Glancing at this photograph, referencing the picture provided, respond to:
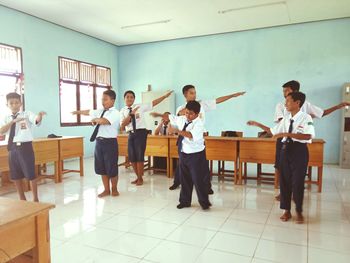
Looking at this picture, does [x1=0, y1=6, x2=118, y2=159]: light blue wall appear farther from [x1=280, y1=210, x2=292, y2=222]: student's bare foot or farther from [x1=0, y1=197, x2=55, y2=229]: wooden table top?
[x1=280, y1=210, x2=292, y2=222]: student's bare foot

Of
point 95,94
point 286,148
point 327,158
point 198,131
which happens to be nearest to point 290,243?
point 286,148

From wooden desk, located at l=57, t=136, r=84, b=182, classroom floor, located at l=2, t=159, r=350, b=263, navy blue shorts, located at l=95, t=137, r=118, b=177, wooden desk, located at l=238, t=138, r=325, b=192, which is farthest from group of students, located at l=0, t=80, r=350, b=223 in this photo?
wooden desk, located at l=57, t=136, r=84, b=182

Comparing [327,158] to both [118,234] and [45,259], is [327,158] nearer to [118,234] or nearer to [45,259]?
[118,234]

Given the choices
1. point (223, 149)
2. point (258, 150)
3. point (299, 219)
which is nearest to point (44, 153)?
point (223, 149)

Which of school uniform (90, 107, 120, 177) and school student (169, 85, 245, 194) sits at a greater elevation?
school student (169, 85, 245, 194)

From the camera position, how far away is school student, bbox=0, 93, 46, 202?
350 centimetres

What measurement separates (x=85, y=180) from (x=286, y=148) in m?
3.68

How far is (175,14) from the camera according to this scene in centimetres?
615

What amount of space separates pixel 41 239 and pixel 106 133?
258 cm

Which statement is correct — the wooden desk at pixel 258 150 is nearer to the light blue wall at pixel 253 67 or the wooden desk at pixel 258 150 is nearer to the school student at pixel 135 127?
the school student at pixel 135 127

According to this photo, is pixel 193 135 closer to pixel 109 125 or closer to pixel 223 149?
pixel 109 125

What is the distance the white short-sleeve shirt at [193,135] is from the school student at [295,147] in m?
0.86

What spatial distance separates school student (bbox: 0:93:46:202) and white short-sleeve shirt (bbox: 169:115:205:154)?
5.63 ft

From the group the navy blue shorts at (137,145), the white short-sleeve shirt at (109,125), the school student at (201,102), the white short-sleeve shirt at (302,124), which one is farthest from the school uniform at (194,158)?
the navy blue shorts at (137,145)
